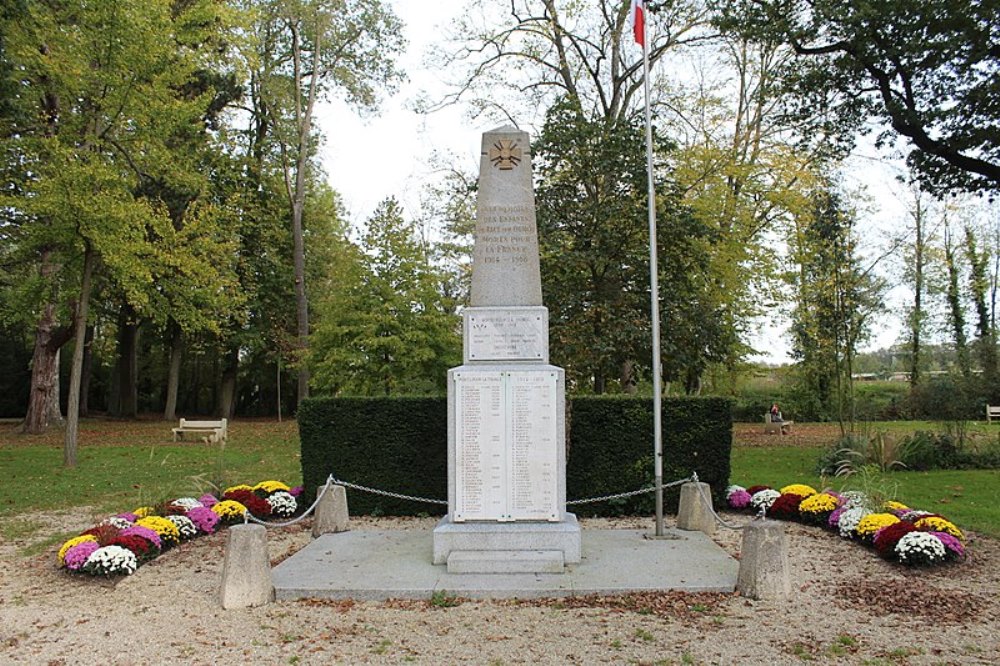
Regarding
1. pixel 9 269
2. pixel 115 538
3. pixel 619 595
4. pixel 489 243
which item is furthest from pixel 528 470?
pixel 9 269

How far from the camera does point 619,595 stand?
6.46 meters

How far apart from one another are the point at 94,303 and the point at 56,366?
388 centimetres

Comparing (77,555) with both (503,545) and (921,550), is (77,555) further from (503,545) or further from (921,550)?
(921,550)

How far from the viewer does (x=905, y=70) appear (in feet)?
43.1

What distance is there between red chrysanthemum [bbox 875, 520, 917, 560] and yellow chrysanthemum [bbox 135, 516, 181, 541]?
24.5 feet

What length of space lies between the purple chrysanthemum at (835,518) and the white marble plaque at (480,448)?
4.19m

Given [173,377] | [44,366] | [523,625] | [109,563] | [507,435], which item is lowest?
[523,625]

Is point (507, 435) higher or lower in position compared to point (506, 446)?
higher

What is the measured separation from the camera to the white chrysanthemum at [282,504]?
410 inches

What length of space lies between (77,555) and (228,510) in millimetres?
2567

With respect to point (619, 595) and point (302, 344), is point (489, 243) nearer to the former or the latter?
point (619, 595)

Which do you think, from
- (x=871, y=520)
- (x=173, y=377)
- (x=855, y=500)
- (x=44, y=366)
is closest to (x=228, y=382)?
(x=173, y=377)

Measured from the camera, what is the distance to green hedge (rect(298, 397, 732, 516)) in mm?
10508

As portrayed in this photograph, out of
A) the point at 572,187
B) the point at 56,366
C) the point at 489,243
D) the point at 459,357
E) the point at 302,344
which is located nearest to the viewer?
the point at 489,243
